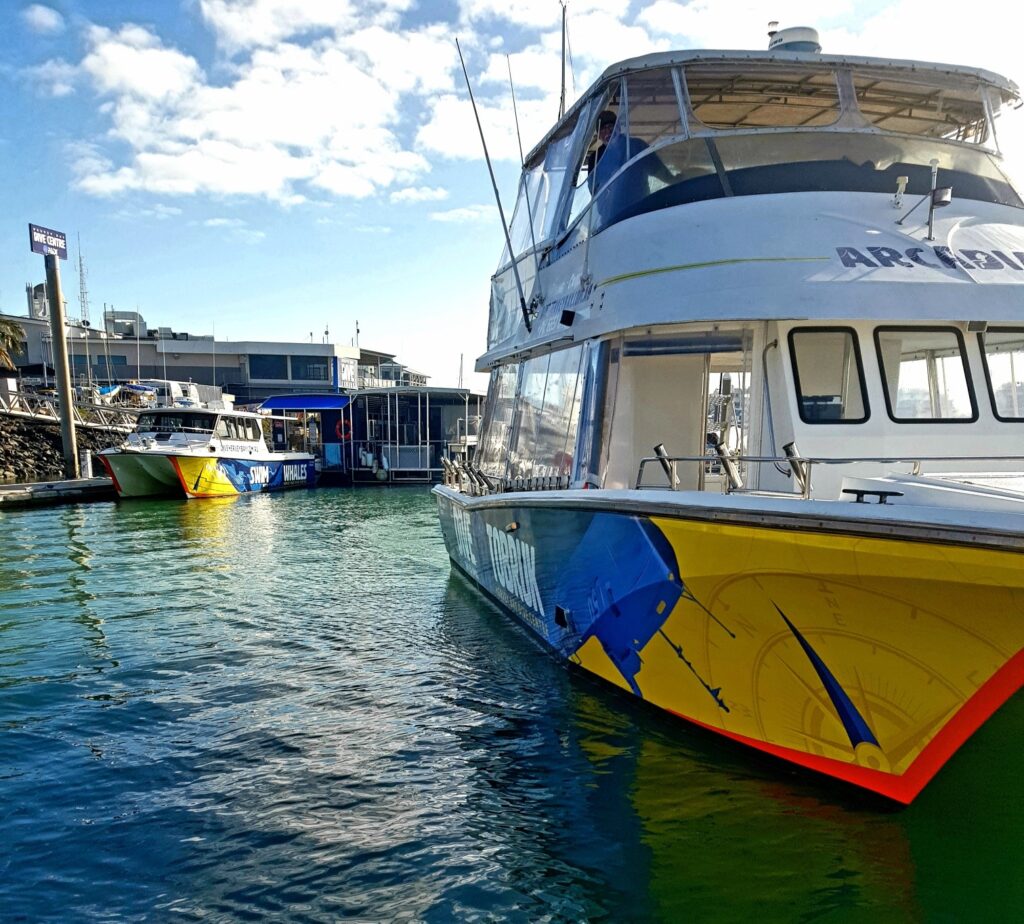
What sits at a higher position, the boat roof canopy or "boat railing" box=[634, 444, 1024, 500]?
the boat roof canopy

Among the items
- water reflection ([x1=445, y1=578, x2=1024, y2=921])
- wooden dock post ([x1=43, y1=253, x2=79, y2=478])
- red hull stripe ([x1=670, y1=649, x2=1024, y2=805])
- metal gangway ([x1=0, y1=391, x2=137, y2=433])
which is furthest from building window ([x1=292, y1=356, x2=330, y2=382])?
red hull stripe ([x1=670, y1=649, x2=1024, y2=805])

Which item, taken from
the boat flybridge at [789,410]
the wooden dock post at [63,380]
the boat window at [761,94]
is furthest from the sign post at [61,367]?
the boat window at [761,94]

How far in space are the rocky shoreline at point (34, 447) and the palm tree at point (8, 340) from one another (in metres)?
4.03

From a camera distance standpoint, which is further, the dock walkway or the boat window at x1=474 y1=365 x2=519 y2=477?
the dock walkway

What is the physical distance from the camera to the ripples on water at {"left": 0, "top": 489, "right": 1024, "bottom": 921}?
12.2 feet

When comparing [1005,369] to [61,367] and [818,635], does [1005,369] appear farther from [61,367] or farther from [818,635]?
[61,367]

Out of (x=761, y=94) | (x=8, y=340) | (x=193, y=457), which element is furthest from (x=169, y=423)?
(x=761, y=94)

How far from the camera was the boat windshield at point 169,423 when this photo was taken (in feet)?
91.8

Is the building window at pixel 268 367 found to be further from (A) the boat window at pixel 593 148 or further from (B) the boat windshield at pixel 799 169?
(B) the boat windshield at pixel 799 169

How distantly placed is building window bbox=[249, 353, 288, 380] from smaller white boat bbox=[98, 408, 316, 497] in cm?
2260

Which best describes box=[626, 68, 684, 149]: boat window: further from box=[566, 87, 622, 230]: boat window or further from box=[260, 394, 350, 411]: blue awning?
box=[260, 394, 350, 411]: blue awning

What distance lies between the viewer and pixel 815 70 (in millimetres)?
6754

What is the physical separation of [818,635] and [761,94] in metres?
5.31

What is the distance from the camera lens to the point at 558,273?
304 inches
